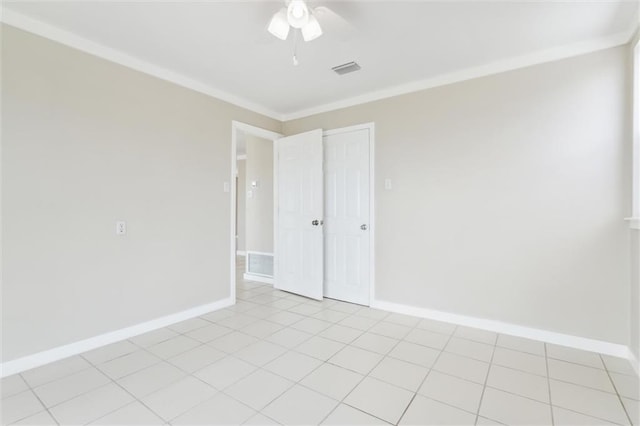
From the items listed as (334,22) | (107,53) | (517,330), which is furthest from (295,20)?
(517,330)

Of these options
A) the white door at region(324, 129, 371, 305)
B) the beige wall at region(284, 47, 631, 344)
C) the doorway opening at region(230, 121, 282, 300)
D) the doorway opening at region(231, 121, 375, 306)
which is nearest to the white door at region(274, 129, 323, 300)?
the doorway opening at region(231, 121, 375, 306)

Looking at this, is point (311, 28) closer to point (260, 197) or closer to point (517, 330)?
point (517, 330)

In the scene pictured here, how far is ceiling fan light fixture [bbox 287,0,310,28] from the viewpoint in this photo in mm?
1811

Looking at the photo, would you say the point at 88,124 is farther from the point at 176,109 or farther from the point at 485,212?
the point at 485,212

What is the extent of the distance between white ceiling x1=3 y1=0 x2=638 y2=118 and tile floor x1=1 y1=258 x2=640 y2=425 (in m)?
2.38

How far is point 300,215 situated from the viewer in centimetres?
416

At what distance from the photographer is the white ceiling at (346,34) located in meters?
2.11

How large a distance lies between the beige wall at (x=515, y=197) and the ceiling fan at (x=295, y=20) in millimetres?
1806

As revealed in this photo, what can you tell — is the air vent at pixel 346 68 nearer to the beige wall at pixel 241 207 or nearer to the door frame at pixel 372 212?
the door frame at pixel 372 212

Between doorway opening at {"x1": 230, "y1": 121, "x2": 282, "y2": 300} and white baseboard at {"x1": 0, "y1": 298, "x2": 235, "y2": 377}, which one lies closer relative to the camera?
white baseboard at {"x1": 0, "y1": 298, "x2": 235, "y2": 377}

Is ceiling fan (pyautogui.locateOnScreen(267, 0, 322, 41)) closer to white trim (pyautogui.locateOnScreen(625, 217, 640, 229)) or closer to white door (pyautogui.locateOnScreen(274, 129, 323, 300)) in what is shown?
white door (pyautogui.locateOnScreen(274, 129, 323, 300))

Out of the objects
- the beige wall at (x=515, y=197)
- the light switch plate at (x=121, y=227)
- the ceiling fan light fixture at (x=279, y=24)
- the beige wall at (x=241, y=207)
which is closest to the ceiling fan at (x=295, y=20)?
the ceiling fan light fixture at (x=279, y=24)

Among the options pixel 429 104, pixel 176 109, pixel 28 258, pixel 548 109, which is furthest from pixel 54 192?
pixel 548 109

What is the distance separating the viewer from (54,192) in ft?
7.75
